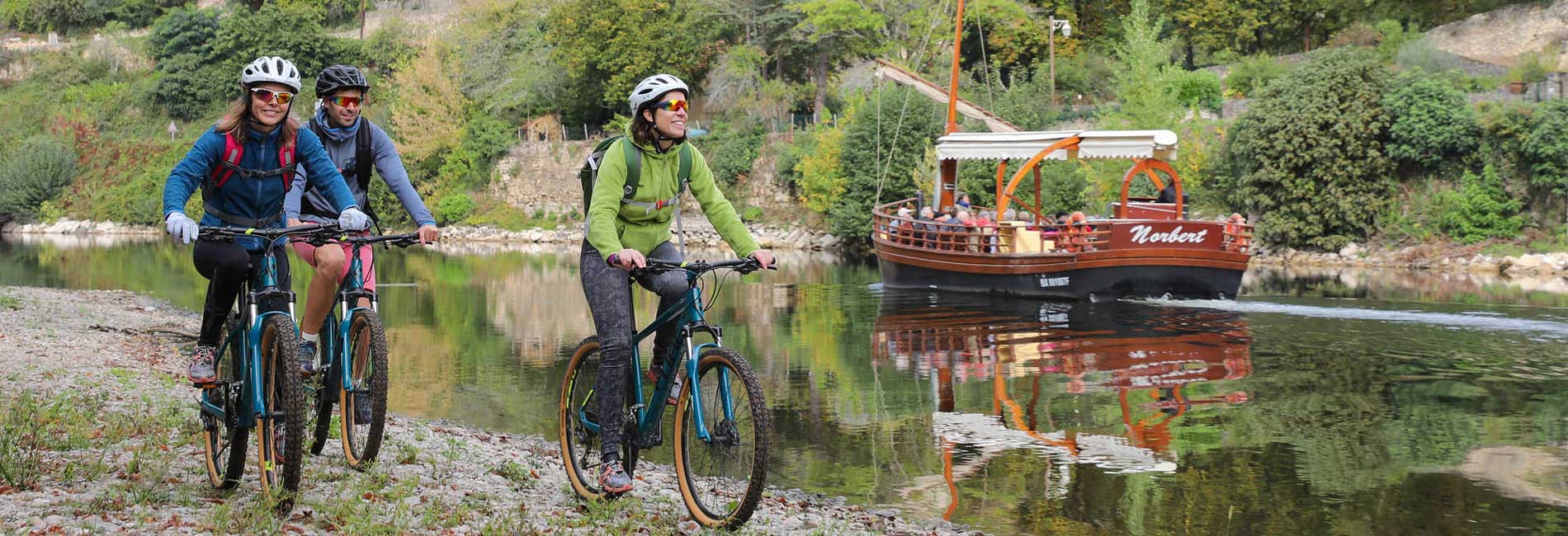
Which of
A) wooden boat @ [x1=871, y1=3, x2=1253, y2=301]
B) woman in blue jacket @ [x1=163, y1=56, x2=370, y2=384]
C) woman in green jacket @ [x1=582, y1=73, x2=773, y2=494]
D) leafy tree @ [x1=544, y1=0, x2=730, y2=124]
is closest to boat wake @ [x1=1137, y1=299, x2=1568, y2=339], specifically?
wooden boat @ [x1=871, y1=3, x2=1253, y2=301]

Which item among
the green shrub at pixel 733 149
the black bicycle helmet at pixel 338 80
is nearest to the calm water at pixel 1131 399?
the black bicycle helmet at pixel 338 80

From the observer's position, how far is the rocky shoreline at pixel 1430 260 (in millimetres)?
31641

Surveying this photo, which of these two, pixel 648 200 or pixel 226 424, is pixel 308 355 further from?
pixel 648 200

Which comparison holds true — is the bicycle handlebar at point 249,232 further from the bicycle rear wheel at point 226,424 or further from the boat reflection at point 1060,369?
the boat reflection at point 1060,369

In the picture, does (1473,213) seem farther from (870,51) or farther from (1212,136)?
(870,51)

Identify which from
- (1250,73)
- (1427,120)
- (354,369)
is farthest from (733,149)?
(354,369)

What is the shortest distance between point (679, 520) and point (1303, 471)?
4554mm

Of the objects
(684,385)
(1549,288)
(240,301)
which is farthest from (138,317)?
(1549,288)

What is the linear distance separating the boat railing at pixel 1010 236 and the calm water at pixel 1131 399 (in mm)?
1029

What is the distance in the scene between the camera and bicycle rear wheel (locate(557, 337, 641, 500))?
648cm

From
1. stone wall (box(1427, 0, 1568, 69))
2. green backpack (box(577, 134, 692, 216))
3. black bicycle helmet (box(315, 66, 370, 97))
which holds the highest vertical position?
stone wall (box(1427, 0, 1568, 69))

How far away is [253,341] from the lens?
234 inches

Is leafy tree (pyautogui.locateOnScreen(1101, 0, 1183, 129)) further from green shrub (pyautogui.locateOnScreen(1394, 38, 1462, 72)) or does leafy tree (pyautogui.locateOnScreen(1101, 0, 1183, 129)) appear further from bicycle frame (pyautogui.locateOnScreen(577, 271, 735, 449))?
bicycle frame (pyautogui.locateOnScreen(577, 271, 735, 449))

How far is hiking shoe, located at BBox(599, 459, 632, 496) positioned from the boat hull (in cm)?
1701
